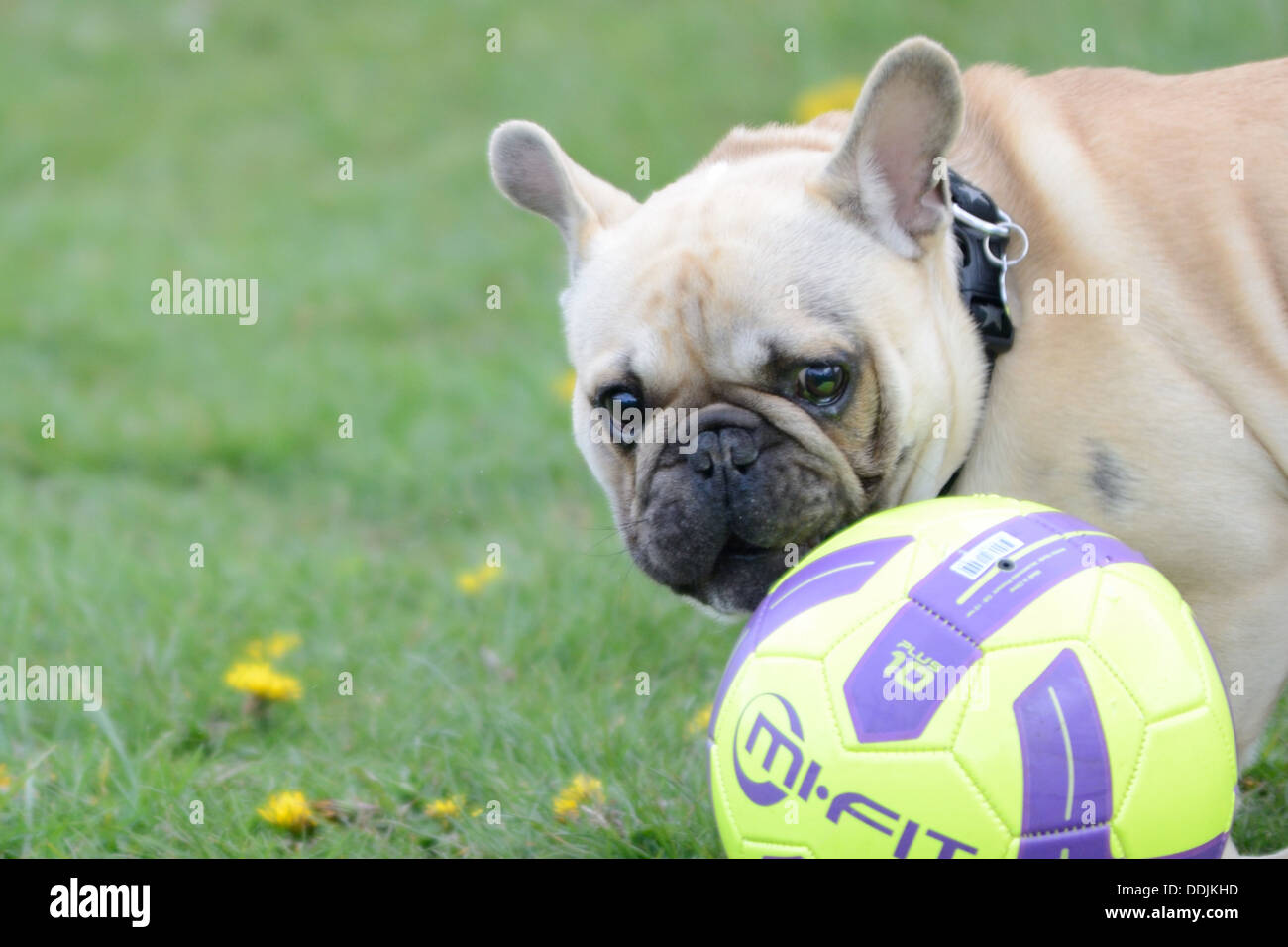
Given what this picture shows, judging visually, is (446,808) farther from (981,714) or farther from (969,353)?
(969,353)

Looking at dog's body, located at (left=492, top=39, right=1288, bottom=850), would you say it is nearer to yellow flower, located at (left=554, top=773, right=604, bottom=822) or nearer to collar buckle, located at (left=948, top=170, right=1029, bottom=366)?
collar buckle, located at (left=948, top=170, right=1029, bottom=366)

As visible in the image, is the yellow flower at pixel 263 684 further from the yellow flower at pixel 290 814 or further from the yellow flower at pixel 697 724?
the yellow flower at pixel 697 724

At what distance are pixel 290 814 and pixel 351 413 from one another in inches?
152

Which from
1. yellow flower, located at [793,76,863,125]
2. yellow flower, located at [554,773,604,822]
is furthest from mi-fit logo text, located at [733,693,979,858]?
yellow flower, located at [793,76,863,125]

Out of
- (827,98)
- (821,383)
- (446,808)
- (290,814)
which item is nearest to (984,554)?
(821,383)

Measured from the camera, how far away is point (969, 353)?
133 inches

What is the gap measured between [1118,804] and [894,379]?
113 cm

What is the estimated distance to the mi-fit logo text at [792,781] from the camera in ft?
8.32

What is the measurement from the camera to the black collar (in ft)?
11.1

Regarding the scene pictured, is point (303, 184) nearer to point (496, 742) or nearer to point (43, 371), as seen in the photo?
point (43, 371)
